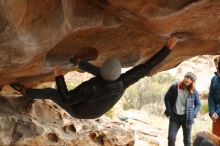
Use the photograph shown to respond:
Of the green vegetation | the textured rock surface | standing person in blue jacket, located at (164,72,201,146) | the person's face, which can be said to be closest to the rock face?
the textured rock surface

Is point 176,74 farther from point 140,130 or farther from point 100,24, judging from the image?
point 100,24

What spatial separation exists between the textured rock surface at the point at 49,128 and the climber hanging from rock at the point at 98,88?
804mm

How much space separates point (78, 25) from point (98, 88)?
890 mm

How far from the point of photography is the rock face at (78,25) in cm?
519

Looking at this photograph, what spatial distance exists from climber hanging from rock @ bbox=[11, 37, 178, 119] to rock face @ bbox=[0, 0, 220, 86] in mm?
328

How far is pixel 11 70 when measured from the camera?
5.94 meters

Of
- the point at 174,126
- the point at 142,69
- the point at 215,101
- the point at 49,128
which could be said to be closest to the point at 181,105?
the point at 174,126

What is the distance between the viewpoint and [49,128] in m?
6.93

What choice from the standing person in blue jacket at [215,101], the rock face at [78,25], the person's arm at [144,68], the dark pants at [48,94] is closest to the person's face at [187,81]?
the standing person in blue jacket at [215,101]

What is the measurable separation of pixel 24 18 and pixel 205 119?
12.6 m

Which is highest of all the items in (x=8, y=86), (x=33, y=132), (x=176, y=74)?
(x=176, y=74)

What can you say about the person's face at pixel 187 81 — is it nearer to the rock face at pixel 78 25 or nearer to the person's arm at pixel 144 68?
the rock face at pixel 78 25

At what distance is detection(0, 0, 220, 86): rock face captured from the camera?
519 cm

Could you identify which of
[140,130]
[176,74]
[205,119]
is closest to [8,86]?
[140,130]
